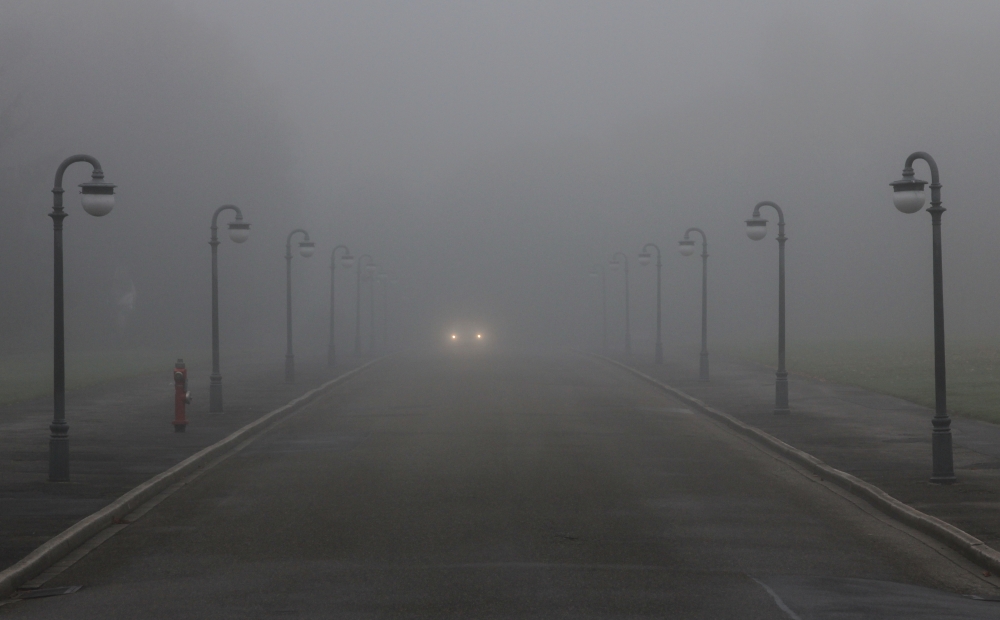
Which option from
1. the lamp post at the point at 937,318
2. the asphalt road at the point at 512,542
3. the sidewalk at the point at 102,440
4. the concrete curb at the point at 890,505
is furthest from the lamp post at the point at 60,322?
the lamp post at the point at 937,318

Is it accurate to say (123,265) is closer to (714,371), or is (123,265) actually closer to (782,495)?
(714,371)

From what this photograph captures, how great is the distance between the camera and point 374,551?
1126 centimetres

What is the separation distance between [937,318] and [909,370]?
92.1ft

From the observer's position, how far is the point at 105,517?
12.9 metres

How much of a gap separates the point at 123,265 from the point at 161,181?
7404mm

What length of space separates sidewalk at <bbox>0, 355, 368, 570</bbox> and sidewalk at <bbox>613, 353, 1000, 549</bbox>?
934 cm

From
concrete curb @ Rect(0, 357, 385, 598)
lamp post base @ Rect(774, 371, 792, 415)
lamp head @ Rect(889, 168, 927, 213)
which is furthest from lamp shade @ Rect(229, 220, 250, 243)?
lamp head @ Rect(889, 168, 927, 213)

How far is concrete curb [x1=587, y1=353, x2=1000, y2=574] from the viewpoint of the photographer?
10.9 m

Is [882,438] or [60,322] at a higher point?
[60,322]

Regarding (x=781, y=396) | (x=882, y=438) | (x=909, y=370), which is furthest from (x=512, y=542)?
(x=909, y=370)

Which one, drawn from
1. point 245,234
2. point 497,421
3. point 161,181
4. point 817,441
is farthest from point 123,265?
point 817,441

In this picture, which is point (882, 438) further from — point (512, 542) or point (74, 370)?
point (74, 370)

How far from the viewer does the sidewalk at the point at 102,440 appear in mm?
13039

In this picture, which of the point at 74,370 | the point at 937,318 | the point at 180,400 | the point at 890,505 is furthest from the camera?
the point at 74,370
